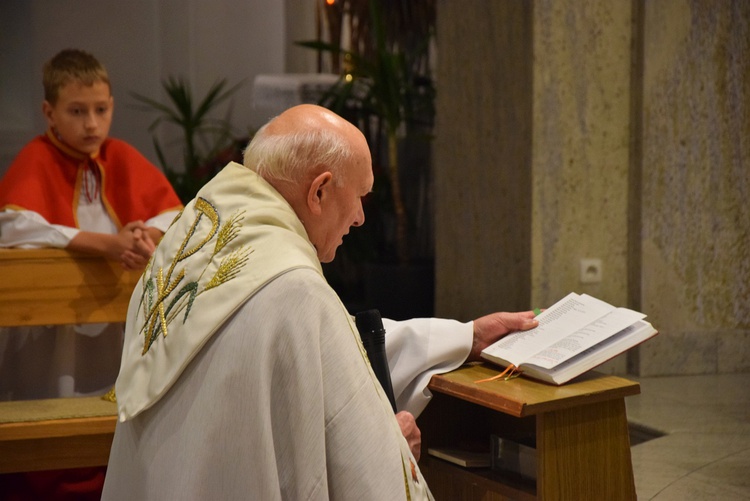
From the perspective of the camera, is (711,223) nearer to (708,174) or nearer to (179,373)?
(708,174)

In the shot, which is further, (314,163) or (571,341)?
(571,341)

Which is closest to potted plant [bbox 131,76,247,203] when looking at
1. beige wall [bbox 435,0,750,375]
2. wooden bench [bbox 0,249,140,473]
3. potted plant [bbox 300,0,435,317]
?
potted plant [bbox 300,0,435,317]

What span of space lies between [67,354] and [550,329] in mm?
2055

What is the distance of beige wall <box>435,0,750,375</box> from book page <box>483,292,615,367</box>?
3.10 m

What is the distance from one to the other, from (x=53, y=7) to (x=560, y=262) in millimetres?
5547

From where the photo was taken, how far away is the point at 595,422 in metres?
2.26

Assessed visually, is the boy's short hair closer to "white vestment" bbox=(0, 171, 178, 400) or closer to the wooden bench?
"white vestment" bbox=(0, 171, 178, 400)

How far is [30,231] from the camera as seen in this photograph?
137 inches

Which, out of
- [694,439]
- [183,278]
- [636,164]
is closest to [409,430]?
[183,278]

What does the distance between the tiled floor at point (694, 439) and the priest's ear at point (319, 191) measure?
7.04 feet

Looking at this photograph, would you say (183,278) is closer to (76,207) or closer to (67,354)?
(76,207)

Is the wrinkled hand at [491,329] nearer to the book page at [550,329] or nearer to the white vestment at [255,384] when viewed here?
the book page at [550,329]

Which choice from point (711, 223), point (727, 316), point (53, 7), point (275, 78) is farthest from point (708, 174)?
point (53, 7)

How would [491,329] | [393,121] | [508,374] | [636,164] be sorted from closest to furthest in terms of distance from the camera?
1. [508,374]
2. [491,329]
3. [636,164]
4. [393,121]
